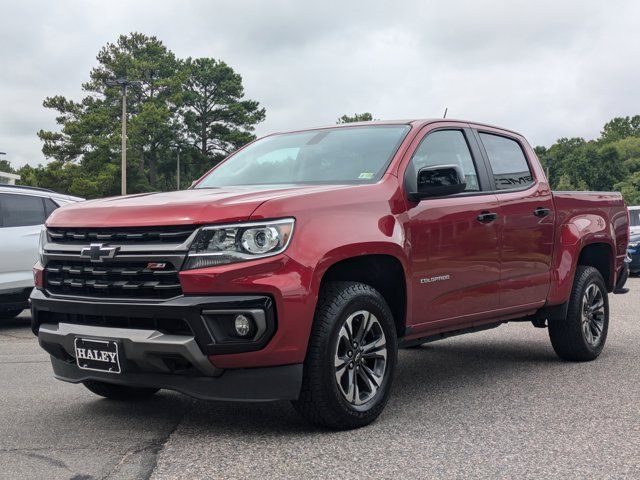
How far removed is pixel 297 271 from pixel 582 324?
12.0 ft

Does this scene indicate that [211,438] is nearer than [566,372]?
Yes

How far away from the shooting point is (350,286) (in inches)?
187

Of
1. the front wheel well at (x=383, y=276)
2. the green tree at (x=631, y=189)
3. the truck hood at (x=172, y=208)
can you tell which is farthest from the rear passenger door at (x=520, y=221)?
the green tree at (x=631, y=189)

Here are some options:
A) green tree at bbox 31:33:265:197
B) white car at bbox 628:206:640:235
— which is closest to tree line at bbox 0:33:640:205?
green tree at bbox 31:33:265:197

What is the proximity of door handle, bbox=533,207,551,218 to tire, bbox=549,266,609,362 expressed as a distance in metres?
0.88

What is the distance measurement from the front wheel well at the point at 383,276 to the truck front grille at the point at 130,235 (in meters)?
0.94

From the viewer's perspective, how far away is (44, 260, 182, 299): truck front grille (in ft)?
14.2

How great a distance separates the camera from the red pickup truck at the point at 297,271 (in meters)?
4.28

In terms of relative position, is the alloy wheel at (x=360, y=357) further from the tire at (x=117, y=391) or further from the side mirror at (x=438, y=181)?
the tire at (x=117, y=391)

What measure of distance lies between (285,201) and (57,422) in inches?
77.6

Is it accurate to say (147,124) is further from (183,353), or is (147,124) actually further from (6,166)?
(6,166)

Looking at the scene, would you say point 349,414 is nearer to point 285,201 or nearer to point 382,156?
point 285,201

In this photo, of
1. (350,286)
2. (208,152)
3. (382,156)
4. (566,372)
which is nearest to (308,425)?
(350,286)

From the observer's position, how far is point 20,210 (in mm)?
9930
